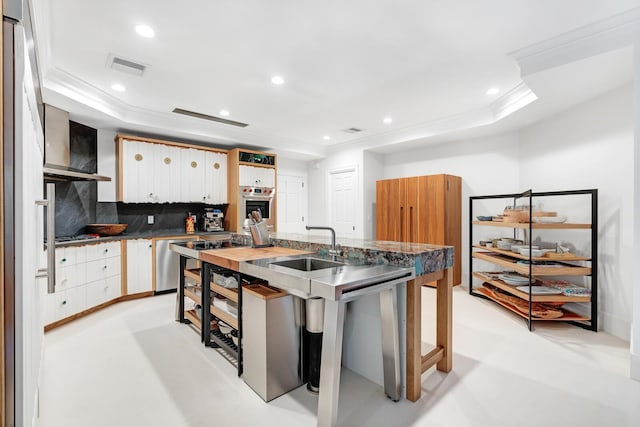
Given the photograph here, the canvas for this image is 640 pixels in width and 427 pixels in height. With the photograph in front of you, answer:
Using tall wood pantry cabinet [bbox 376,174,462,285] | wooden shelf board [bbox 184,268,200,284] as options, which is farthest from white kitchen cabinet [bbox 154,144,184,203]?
tall wood pantry cabinet [bbox 376,174,462,285]

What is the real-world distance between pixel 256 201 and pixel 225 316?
313 cm

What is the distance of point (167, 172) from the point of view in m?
4.49

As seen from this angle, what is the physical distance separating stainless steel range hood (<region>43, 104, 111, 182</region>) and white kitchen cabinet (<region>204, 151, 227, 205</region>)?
1.59 meters

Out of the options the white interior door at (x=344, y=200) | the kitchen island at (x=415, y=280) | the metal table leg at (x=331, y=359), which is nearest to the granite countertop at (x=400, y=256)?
the kitchen island at (x=415, y=280)

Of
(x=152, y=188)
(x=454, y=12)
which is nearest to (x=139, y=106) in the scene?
(x=152, y=188)

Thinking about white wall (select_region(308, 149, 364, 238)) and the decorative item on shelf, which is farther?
white wall (select_region(308, 149, 364, 238))

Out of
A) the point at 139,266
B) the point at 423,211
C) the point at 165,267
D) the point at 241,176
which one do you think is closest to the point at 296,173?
the point at 241,176

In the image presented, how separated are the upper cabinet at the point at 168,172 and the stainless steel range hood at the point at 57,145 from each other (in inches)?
26.4

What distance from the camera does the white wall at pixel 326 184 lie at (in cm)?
578

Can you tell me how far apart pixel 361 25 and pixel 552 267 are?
2943 millimetres

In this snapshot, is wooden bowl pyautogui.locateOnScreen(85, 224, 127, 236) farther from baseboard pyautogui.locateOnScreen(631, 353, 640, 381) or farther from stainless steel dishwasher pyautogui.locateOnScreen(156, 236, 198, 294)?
baseboard pyautogui.locateOnScreen(631, 353, 640, 381)

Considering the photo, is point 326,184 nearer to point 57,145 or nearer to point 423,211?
point 423,211

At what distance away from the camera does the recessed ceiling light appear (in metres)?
2.24

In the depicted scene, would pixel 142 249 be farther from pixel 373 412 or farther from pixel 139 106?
pixel 373 412
